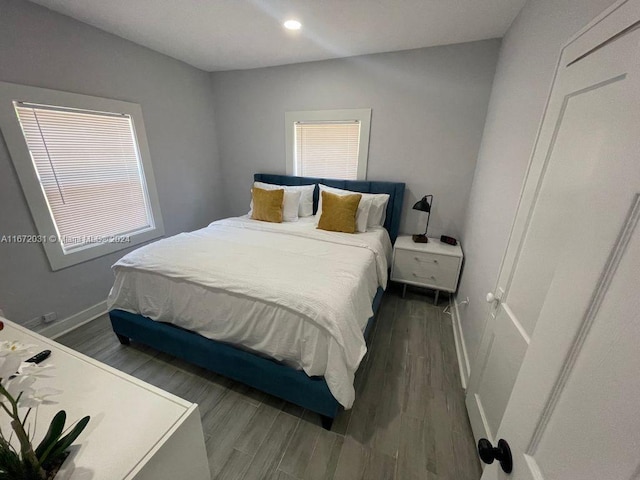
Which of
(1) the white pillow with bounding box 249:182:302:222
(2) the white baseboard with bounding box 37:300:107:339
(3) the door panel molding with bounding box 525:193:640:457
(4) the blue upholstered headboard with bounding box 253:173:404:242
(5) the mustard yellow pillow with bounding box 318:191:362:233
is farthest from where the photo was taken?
(1) the white pillow with bounding box 249:182:302:222

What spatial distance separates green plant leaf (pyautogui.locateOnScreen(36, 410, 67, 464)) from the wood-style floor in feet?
3.05

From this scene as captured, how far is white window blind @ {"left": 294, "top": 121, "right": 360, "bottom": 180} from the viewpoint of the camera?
9.61 feet

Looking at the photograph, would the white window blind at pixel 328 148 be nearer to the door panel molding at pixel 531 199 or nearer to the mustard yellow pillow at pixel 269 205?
the mustard yellow pillow at pixel 269 205

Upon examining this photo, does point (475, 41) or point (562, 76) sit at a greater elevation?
point (475, 41)

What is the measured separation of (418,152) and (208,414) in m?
2.91

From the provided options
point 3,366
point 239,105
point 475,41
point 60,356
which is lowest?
point 60,356

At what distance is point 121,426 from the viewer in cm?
72

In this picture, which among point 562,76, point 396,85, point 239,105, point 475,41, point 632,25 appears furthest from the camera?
point 239,105

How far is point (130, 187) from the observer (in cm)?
258

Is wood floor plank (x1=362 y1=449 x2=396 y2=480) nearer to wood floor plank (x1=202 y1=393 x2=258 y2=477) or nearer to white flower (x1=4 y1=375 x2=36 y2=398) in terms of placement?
wood floor plank (x1=202 y1=393 x2=258 y2=477)

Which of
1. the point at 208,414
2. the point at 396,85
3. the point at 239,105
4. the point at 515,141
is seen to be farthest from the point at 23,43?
the point at 515,141

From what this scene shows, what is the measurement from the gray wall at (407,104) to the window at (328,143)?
0.09 m

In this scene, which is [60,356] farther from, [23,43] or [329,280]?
[23,43]

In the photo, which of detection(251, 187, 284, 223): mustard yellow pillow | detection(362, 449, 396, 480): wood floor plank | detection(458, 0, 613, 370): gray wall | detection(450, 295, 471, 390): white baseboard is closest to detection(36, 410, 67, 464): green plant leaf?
detection(362, 449, 396, 480): wood floor plank
